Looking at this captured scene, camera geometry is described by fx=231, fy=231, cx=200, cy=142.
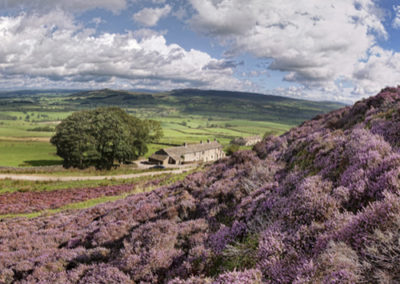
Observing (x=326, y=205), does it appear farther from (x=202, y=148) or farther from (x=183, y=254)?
(x=202, y=148)

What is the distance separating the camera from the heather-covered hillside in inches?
124

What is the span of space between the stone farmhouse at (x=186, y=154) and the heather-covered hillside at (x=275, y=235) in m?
82.7

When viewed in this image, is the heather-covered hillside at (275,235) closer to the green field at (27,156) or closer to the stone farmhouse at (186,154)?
the green field at (27,156)

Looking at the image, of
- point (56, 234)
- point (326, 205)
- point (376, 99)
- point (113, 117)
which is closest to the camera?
point (326, 205)

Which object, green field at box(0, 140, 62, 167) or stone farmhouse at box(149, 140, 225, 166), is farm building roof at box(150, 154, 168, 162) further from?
green field at box(0, 140, 62, 167)

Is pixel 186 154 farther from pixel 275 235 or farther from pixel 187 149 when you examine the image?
pixel 275 235

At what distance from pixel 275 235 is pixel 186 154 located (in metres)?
99.0

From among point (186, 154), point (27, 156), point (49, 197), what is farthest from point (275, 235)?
point (27, 156)

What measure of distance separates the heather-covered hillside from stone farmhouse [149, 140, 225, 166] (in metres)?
82.7

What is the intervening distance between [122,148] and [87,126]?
11208 mm

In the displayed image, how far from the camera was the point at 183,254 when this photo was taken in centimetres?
574

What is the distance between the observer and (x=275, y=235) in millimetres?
4375

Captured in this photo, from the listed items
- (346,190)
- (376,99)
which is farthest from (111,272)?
(376,99)

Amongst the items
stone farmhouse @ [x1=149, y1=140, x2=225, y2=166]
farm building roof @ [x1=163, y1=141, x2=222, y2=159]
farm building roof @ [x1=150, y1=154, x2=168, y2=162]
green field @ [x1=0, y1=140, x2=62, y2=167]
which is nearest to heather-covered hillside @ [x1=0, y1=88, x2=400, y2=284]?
green field @ [x1=0, y1=140, x2=62, y2=167]
